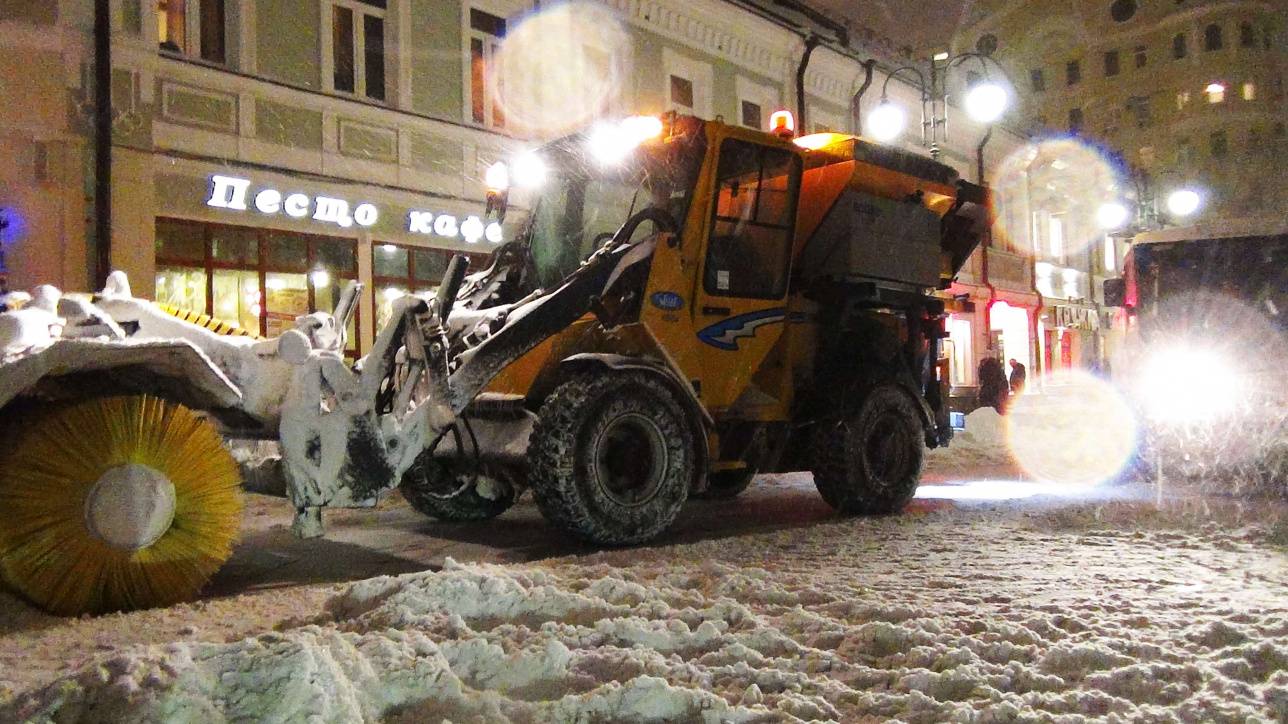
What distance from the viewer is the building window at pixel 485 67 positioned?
13.9m

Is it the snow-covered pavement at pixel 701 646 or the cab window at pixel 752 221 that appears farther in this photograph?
the cab window at pixel 752 221

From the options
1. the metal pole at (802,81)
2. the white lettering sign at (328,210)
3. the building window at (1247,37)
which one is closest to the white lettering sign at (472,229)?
the white lettering sign at (328,210)

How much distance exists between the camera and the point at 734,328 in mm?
6691

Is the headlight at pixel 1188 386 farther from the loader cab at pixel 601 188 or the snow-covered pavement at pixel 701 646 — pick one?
the loader cab at pixel 601 188

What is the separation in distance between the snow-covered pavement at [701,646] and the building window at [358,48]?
926 cm

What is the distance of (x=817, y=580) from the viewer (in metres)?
4.72

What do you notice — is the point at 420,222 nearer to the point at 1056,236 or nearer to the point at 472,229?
the point at 472,229

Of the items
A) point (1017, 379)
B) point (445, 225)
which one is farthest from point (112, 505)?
point (1017, 379)

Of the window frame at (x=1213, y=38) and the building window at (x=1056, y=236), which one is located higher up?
the window frame at (x=1213, y=38)

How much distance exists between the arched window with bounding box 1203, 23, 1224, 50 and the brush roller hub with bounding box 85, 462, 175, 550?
6091 cm

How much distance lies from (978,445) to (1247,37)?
50893mm

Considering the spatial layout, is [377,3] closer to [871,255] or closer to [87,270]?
[87,270]

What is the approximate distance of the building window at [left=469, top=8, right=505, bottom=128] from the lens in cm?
1386

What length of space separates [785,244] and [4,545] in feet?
16.8
